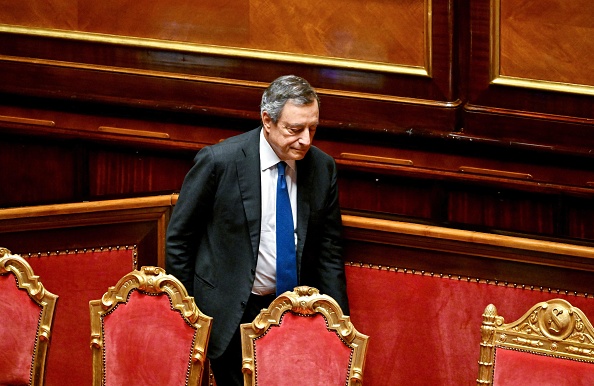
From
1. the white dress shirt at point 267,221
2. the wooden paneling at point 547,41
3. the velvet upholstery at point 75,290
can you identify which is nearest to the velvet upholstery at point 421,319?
the white dress shirt at point 267,221

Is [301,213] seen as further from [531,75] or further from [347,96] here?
[531,75]

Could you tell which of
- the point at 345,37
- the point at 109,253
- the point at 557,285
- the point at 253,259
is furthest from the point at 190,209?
the point at 345,37

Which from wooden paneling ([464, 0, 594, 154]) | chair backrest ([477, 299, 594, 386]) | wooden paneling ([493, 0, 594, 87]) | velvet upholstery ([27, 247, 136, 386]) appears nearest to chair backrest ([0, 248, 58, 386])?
velvet upholstery ([27, 247, 136, 386])

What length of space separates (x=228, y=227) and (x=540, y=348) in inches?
29.9

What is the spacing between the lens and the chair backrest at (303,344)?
7.06ft

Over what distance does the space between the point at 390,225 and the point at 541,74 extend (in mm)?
1003

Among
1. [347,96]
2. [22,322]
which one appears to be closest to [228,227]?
[22,322]

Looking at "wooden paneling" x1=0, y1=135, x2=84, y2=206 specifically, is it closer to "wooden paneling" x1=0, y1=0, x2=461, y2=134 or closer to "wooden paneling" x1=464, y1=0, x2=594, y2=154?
"wooden paneling" x1=0, y1=0, x2=461, y2=134

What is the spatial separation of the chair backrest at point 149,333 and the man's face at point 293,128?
386mm

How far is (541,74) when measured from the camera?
3312 mm

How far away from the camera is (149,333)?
2.26 m

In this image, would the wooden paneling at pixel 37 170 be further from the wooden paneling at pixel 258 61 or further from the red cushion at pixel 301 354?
the red cushion at pixel 301 354

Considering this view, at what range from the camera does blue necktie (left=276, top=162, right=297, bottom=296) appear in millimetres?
2441

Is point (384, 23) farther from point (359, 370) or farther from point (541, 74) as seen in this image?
point (359, 370)
